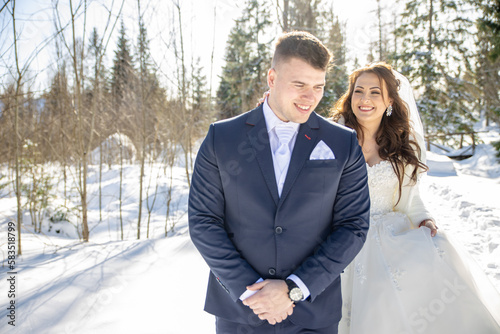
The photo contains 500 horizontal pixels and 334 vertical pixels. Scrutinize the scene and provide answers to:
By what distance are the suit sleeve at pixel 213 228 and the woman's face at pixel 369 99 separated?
1.72 meters

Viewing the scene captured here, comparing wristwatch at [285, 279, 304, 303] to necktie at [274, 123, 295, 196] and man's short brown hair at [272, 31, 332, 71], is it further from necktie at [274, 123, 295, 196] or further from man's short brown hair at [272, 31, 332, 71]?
man's short brown hair at [272, 31, 332, 71]

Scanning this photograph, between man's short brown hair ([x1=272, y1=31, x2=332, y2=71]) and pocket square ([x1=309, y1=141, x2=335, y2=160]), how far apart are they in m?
0.38

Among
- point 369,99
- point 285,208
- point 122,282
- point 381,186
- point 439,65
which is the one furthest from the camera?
point 439,65

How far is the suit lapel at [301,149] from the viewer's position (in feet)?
4.90

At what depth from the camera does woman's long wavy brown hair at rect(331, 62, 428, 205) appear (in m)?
2.76

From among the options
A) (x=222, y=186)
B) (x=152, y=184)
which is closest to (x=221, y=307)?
(x=222, y=186)

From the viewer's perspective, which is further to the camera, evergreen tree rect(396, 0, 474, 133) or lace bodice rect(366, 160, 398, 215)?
evergreen tree rect(396, 0, 474, 133)

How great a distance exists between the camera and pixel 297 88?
5.00ft

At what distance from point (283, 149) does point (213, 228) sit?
0.52 m

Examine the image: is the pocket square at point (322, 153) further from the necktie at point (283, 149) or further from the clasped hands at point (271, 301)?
the clasped hands at point (271, 301)

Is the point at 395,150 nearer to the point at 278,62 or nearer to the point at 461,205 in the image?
the point at 278,62

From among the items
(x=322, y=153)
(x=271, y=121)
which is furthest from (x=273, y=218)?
(x=271, y=121)

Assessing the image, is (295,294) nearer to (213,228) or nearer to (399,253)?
(213,228)

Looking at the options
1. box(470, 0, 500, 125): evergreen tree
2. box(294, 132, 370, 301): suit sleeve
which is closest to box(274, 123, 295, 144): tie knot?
box(294, 132, 370, 301): suit sleeve
